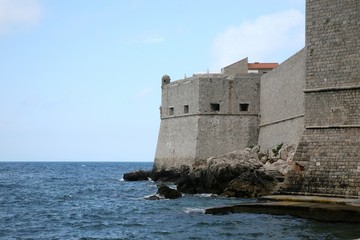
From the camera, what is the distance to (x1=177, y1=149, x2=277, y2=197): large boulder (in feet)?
74.6

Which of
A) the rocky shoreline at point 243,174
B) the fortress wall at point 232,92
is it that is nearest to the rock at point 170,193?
the rocky shoreline at point 243,174

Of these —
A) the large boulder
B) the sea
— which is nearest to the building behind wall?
the large boulder

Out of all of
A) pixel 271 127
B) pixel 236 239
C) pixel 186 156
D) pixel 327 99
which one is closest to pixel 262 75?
pixel 271 127

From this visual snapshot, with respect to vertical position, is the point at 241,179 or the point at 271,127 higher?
the point at 271,127

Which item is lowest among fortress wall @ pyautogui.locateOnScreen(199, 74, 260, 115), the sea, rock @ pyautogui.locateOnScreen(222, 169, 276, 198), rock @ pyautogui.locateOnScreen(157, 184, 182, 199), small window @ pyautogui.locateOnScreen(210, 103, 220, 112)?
the sea

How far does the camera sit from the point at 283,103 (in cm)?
2647

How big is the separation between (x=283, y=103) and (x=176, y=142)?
9.50 metres

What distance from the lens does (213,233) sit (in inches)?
581

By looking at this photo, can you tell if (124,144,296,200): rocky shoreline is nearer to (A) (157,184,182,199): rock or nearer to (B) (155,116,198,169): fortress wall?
(A) (157,184,182,199): rock

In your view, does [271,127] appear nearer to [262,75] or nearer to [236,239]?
[262,75]

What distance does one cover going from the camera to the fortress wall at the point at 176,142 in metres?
32.4

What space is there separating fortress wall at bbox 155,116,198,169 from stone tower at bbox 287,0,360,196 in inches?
576

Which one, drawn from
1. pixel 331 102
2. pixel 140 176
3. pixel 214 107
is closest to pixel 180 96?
pixel 214 107

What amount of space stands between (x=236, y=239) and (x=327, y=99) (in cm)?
528
